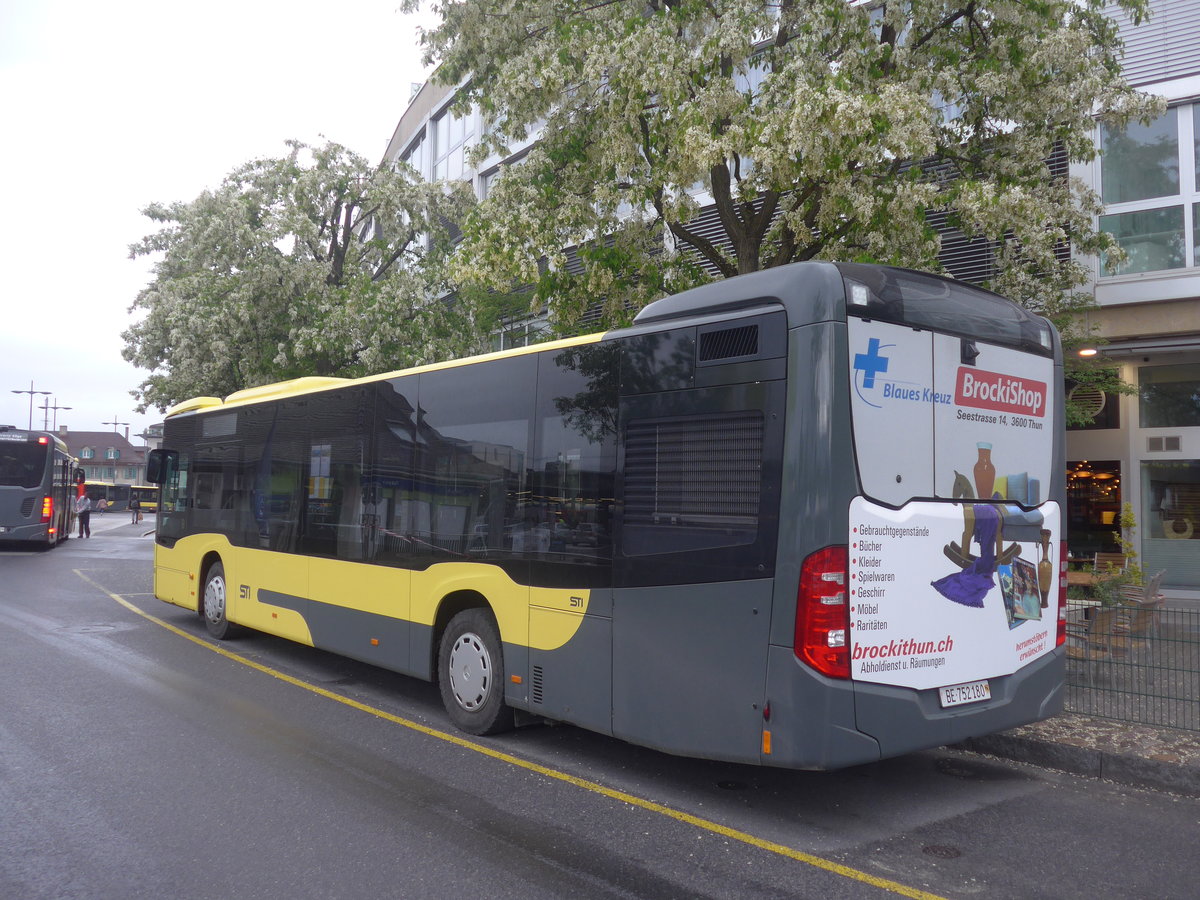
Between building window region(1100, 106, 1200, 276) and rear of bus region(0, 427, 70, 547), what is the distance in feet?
87.6

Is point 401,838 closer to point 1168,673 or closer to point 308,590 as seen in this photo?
point 308,590

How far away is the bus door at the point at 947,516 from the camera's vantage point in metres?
5.09

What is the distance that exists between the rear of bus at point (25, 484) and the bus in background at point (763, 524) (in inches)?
933

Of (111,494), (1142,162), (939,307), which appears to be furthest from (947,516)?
(111,494)

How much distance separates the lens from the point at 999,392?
5898 mm

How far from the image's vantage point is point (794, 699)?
16.2 ft

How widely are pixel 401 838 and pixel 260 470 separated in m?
6.58

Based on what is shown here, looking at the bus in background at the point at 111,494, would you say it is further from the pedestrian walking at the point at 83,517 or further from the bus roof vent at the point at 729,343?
the bus roof vent at the point at 729,343

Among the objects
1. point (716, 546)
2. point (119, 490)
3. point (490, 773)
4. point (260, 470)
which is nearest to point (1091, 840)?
point (716, 546)

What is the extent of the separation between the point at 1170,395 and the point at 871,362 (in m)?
12.5

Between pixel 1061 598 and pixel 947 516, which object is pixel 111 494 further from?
pixel 947 516

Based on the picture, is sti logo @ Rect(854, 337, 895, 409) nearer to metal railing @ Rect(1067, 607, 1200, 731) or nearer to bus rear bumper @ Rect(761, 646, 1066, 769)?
bus rear bumper @ Rect(761, 646, 1066, 769)

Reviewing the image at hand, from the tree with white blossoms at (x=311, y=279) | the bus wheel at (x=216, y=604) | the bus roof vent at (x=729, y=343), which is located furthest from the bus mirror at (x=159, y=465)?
the bus roof vent at (x=729, y=343)

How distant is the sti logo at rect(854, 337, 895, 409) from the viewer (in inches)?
201
